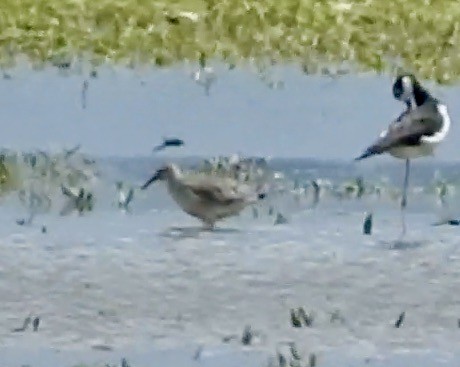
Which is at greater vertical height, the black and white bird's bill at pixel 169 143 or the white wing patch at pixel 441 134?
the white wing patch at pixel 441 134

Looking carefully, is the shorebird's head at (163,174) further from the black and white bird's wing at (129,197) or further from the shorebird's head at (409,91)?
the shorebird's head at (409,91)

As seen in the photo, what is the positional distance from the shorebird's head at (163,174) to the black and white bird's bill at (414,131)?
26cm

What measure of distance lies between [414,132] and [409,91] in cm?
6

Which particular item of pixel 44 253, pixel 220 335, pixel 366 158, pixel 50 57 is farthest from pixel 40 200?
pixel 366 158

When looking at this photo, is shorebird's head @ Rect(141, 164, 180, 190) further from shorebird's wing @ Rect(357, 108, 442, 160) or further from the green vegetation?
shorebird's wing @ Rect(357, 108, 442, 160)

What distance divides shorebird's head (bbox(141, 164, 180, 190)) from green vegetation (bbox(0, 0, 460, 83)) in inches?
6.2

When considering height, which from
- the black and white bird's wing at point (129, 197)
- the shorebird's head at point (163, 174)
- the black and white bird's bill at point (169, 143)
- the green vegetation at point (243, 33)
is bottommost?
the black and white bird's wing at point (129, 197)

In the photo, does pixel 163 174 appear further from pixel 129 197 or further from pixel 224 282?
pixel 224 282

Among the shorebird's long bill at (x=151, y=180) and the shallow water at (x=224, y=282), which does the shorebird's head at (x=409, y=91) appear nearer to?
the shallow water at (x=224, y=282)

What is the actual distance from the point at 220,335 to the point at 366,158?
318 millimetres

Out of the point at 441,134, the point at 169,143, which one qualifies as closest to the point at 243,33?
the point at 169,143

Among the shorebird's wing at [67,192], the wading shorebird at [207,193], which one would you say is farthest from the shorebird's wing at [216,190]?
the shorebird's wing at [67,192]

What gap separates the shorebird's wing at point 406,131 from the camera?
1.68 m

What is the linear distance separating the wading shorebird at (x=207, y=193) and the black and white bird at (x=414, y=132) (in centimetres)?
17
